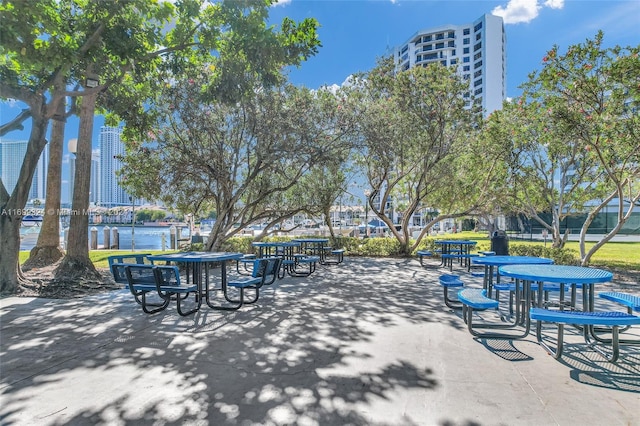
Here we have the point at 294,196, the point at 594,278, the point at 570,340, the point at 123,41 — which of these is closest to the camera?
the point at 594,278

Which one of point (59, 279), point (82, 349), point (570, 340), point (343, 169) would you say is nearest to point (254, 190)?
point (343, 169)

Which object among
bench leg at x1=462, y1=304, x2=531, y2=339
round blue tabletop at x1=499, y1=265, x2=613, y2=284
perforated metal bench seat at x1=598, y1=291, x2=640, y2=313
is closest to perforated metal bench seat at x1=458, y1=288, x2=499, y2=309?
bench leg at x1=462, y1=304, x2=531, y2=339

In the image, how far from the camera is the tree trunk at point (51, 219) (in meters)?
10.5

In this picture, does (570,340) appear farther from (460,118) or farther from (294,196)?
(294,196)

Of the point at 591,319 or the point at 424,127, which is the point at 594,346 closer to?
the point at 591,319

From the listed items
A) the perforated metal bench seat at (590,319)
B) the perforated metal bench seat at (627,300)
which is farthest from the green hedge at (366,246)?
the perforated metal bench seat at (590,319)

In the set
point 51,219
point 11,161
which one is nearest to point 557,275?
point 11,161

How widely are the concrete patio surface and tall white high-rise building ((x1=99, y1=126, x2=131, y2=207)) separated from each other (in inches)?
335

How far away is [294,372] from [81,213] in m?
8.00

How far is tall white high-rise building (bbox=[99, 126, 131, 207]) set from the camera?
13200 millimetres

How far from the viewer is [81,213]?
9.12 meters

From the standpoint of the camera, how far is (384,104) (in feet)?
41.8

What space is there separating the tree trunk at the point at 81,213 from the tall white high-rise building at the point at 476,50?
80.2 metres

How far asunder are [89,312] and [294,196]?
964cm
